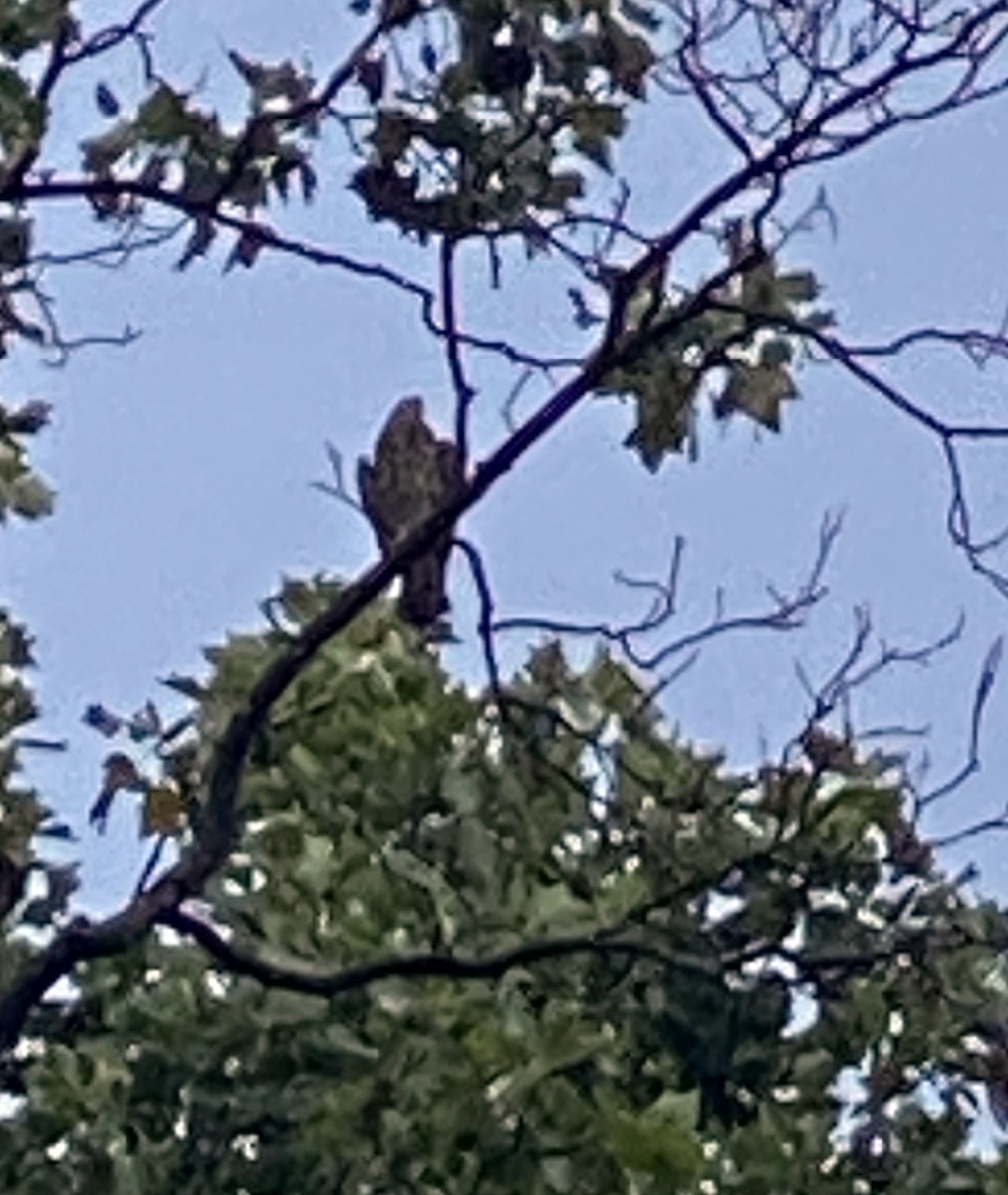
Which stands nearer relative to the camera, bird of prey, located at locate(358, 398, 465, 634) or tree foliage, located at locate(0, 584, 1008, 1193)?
tree foliage, located at locate(0, 584, 1008, 1193)

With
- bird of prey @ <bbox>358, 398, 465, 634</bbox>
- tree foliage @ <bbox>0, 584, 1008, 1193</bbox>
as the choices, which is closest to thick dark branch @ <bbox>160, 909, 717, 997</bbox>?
tree foliage @ <bbox>0, 584, 1008, 1193</bbox>

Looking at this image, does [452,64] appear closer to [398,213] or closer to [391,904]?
[398,213]

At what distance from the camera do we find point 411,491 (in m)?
6.76

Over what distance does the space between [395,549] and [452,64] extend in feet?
2.66

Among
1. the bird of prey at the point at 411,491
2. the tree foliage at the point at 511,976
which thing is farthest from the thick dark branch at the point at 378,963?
the bird of prey at the point at 411,491

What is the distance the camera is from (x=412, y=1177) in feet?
19.0

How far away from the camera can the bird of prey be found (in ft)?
21.6

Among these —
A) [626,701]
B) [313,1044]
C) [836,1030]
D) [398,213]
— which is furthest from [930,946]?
[398,213]

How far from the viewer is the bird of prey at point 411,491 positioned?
6590mm

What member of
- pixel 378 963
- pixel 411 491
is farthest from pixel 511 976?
pixel 411 491

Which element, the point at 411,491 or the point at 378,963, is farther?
the point at 411,491

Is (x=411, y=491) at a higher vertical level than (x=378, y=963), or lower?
higher

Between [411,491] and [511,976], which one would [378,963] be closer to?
[511,976]

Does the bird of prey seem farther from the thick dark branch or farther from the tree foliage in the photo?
the thick dark branch
